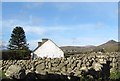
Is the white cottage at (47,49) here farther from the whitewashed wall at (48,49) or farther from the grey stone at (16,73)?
the grey stone at (16,73)

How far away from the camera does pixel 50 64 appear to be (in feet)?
80.1

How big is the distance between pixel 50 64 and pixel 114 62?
194 inches

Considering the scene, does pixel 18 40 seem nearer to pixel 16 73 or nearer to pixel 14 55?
pixel 14 55

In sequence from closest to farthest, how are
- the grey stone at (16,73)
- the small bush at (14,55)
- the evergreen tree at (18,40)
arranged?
1. the grey stone at (16,73)
2. the small bush at (14,55)
3. the evergreen tree at (18,40)

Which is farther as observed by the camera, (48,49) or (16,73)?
(48,49)

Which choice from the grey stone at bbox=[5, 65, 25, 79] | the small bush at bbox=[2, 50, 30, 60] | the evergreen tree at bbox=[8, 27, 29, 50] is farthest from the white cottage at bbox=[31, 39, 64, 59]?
the grey stone at bbox=[5, 65, 25, 79]

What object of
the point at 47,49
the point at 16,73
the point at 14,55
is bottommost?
the point at 16,73

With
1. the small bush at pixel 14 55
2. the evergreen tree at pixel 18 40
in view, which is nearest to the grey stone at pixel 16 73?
the small bush at pixel 14 55

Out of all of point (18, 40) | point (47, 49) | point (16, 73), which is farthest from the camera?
point (18, 40)

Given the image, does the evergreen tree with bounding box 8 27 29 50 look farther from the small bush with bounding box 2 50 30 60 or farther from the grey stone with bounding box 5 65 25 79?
the grey stone with bounding box 5 65 25 79

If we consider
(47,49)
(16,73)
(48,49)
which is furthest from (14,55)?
(16,73)

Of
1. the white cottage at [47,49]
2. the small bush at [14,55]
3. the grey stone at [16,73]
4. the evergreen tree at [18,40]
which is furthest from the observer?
the evergreen tree at [18,40]

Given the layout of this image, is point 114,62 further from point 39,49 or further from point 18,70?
point 39,49

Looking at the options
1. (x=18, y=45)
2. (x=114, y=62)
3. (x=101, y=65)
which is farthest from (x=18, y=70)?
(x=18, y=45)
